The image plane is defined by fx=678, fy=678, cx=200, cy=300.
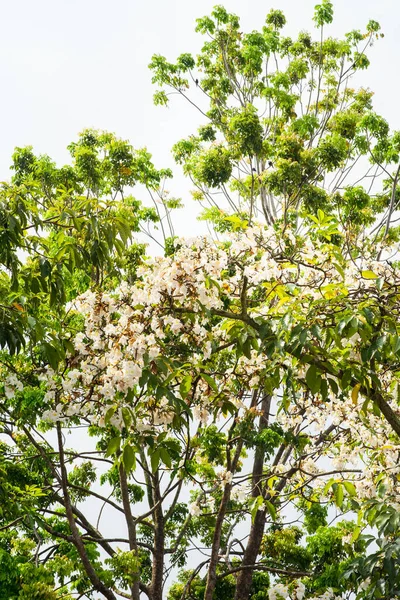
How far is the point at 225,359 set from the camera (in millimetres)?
Result: 6305

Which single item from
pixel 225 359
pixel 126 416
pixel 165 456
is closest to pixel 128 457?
pixel 165 456

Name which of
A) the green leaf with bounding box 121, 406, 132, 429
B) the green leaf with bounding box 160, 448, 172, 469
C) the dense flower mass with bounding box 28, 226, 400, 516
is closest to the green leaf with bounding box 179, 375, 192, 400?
the dense flower mass with bounding box 28, 226, 400, 516

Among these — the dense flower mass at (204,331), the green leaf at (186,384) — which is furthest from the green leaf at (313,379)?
the green leaf at (186,384)

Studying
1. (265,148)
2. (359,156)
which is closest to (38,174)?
(265,148)

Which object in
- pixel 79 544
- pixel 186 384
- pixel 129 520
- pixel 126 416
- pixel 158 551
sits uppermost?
pixel 129 520

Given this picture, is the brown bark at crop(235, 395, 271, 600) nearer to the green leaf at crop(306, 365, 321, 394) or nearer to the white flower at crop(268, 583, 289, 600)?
the white flower at crop(268, 583, 289, 600)

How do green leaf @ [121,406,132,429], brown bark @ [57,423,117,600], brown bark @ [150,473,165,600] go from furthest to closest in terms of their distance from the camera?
brown bark @ [150,473,165,600], brown bark @ [57,423,117,600], green leaf @ [121,406,132,429]

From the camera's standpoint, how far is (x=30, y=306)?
3.43m

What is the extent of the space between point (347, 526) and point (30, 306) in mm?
5231

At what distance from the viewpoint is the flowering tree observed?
3.06 metres

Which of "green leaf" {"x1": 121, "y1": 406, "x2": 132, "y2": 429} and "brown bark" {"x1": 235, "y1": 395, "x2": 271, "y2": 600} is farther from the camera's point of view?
"brown bark" {"x1": 235, "y1": 395, "x2": 271, "y2": 600}

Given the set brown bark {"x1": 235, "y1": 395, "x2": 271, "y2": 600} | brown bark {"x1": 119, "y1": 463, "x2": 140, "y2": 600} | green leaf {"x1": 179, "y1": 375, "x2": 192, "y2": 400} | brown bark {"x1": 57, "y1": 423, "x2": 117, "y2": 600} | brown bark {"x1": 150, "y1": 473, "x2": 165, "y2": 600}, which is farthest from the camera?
brown bark {"x1": 235, "y1": 395, "x2": 271, "y2": 600}

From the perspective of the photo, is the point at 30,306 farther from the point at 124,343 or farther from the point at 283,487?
the point at 283,487

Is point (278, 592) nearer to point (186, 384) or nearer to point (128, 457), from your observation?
point (186, 384)
